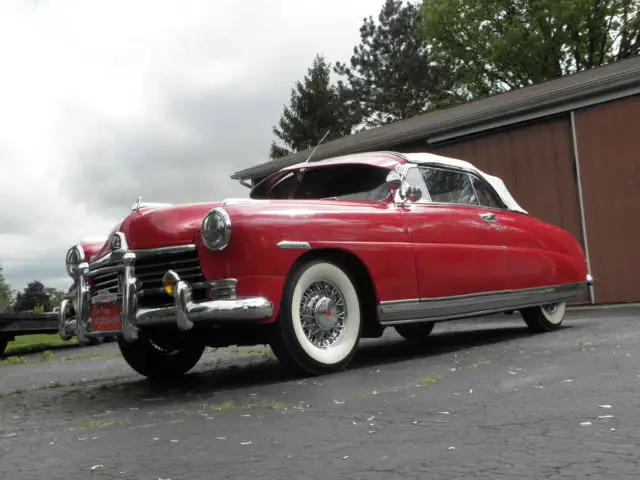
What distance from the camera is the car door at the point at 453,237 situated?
665 centimetres

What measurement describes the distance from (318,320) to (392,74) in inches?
1716

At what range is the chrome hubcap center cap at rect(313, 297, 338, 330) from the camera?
5777 millimetres

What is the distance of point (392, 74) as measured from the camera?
47875 millimetres

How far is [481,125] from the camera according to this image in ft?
47.8

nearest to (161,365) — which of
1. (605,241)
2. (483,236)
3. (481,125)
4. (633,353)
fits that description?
(483,236)

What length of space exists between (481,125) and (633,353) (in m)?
9.12

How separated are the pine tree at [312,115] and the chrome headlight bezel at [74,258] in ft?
133

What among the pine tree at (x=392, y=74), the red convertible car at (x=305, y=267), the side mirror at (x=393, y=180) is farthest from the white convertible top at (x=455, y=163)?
the pine tree at (x=392, y=74)

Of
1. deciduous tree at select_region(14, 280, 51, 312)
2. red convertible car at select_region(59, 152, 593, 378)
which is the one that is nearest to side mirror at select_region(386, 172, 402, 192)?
red convertible car at select_region(59, 152, 593, 378)

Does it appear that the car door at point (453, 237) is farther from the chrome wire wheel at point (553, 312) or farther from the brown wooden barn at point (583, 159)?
the brown wooden barn at point (583, 159)

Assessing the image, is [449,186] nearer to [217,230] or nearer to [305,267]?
[305,267]

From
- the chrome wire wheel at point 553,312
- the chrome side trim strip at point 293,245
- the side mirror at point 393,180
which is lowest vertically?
the chrome wire wheel at point 553,312

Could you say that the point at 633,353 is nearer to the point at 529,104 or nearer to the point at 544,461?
the point at 544,461

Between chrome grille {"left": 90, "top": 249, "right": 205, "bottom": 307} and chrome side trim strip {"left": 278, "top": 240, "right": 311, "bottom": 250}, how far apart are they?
0.59 meters
